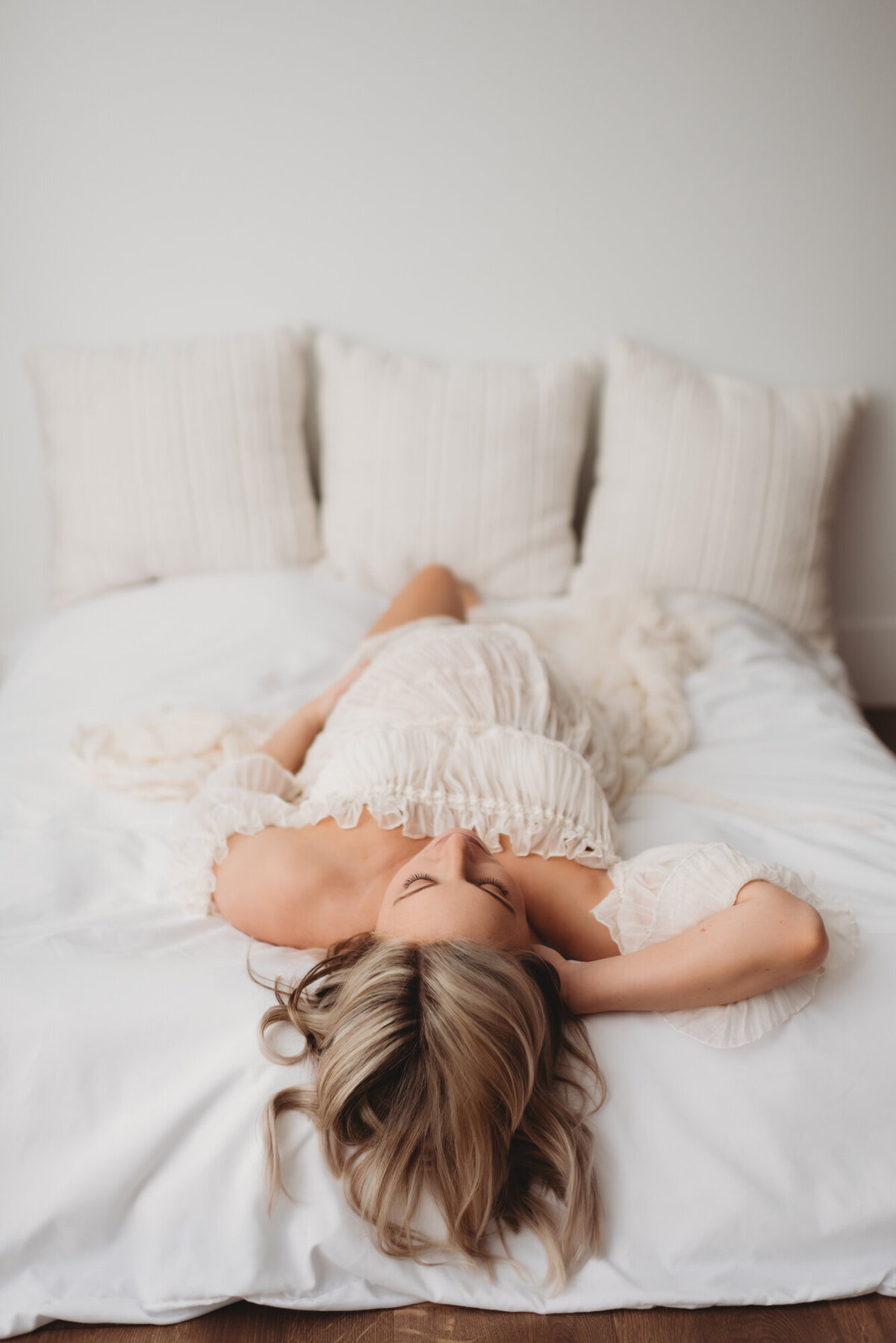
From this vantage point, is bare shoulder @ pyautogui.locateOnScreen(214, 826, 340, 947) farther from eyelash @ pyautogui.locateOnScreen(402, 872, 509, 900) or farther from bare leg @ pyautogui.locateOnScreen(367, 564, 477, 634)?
bare leg @ pyautogui.locateOnScreen(367, 564, 477, 634)

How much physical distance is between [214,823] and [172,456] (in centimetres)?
120

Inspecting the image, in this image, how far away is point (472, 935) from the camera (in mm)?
1084

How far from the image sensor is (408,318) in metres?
2.37

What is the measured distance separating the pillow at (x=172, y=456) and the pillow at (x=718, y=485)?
0.80m

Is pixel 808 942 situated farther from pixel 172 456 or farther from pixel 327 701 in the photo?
pixel 172 456

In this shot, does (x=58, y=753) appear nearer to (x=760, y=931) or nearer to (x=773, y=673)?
(x=760, y=931)

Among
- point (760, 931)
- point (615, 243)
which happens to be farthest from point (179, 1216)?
point (615, 243)

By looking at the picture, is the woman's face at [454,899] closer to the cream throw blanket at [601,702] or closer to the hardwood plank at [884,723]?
the cream throw blanket at [601,702]

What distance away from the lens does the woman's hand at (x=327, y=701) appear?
1724mm

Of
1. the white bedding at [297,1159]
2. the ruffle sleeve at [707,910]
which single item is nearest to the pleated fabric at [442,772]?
the ruffle sleeve at [707,910]

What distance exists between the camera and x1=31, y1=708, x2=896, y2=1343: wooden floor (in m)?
1.01

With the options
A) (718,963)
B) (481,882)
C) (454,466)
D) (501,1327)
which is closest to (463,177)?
(454,466)

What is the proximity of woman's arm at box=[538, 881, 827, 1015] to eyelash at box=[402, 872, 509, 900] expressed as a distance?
0.38 feet

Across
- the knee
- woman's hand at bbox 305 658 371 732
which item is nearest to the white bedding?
woman's hand at bbox 305 658 371 732
